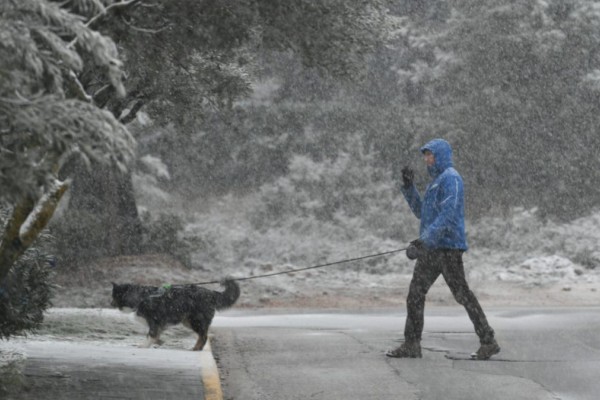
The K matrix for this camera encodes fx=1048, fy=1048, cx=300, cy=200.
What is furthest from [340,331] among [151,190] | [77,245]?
[151,190]

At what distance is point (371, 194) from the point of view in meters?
33.1

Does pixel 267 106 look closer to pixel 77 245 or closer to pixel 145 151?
pixel 145 151

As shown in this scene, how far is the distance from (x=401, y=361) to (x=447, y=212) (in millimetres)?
1534

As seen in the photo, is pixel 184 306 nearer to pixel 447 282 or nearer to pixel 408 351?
pixel 408 351

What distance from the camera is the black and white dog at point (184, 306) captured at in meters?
11.1

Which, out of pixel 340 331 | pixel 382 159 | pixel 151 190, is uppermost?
pixel 382 159

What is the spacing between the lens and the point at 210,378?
343 inches

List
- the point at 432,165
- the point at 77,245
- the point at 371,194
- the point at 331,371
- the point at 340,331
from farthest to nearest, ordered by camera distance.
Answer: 1. the point at 371,194
2. the point at 77,245
3. the point at 340,331
4. the point at 432,165
5. the point at 331,371

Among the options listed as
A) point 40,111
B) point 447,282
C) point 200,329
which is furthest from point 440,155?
point 40,111

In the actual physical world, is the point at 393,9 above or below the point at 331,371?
above

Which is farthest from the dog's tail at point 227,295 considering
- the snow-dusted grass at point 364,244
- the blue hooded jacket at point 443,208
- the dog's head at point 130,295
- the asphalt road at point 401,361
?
the snow-dusted grass at point 364,244

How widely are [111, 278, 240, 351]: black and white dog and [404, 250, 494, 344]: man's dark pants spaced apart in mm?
2015

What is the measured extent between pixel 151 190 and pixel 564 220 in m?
12.2

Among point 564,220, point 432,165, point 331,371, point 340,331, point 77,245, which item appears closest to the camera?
point 331,371
